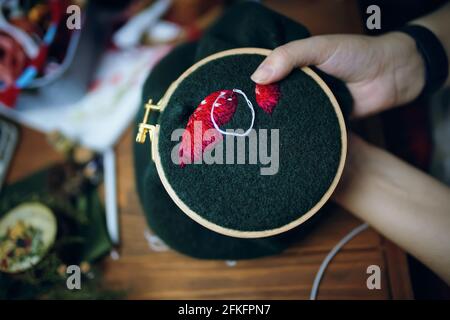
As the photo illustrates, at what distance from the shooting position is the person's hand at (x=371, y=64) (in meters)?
0.62

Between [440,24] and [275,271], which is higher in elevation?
[440,24]

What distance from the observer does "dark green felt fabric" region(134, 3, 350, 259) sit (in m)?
0.61

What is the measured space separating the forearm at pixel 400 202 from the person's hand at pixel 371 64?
107mm

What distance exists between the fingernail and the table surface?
36 centimetres

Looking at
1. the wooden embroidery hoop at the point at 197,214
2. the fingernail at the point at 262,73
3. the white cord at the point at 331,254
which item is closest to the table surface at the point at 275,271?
the white cord at the point at 331,254

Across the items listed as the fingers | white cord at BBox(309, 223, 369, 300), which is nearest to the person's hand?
the fingers

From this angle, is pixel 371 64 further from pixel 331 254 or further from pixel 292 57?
pixel 331 254

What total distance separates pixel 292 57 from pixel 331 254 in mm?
403

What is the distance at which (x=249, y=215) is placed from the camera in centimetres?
49

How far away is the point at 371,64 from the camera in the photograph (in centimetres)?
72

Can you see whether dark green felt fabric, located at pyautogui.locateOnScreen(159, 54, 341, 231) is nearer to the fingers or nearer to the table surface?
the fingers

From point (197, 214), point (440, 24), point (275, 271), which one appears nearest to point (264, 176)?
point (197, 214)

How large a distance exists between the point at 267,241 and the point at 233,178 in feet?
0.68

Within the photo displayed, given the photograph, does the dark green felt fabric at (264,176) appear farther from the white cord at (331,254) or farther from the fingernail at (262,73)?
the white cord at (331,254)
